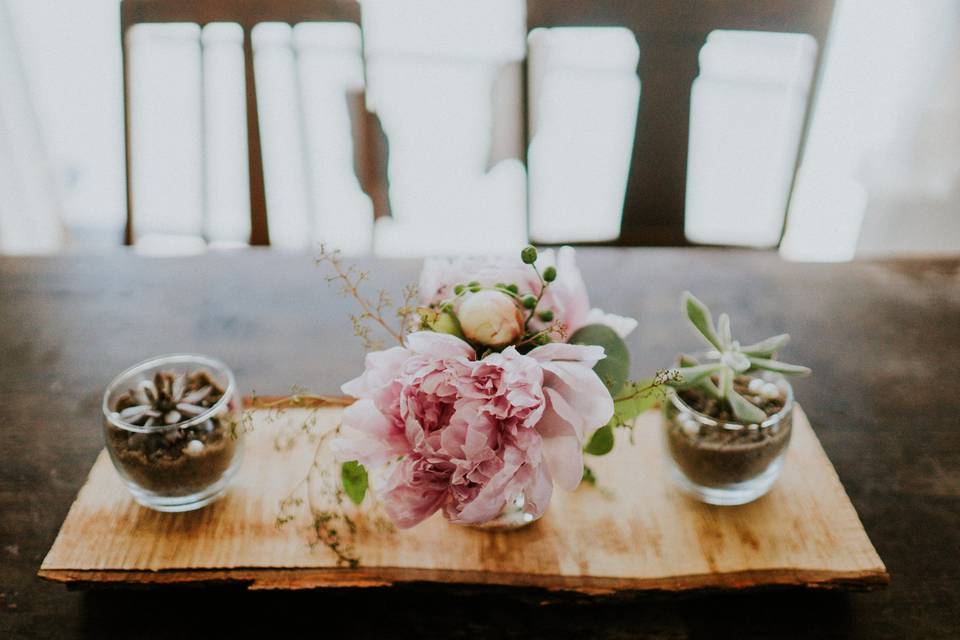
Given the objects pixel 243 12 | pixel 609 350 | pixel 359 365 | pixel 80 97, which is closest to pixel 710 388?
pixel 609 350

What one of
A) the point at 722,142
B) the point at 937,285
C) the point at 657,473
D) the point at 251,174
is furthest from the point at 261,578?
the point at 722,142

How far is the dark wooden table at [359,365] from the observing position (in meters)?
0.78

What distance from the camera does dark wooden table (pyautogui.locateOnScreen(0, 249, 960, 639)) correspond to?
776 mm

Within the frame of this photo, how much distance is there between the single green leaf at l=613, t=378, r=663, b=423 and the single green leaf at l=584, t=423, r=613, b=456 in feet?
0.06

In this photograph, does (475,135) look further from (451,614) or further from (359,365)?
(451,614)

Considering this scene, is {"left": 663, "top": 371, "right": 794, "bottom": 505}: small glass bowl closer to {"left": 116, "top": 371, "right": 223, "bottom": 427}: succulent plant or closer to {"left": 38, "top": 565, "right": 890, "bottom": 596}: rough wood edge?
{"left": 38, "top": 565, "right": 890, "bottom": 596}: rough wood edge

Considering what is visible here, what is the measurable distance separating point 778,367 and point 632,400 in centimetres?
15

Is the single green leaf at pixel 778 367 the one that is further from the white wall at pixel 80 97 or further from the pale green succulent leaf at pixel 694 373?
the white wall at pixel 80 97

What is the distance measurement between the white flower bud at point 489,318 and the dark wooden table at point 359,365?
0.29m

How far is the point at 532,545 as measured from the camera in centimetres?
81

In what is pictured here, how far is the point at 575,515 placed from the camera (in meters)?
0.85

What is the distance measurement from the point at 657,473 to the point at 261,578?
44 cm

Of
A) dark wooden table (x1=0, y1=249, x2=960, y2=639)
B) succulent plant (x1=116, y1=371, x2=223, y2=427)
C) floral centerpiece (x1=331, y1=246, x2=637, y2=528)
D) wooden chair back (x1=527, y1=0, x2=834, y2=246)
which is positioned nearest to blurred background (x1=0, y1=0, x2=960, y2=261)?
wooden chair back (x1=527, y1=0, x2=834, y2=246)

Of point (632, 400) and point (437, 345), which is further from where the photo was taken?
point (632, 400)
